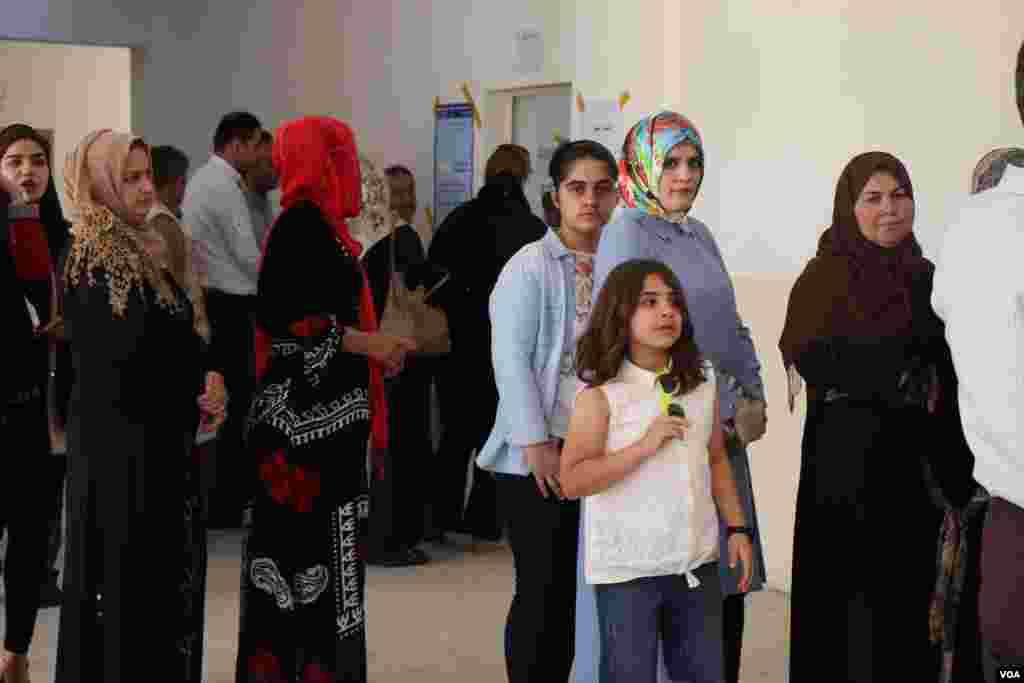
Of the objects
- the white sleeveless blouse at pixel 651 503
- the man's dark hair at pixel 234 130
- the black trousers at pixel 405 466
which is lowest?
the black trousers at pixel 405 466

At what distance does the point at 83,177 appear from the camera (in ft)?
13.7

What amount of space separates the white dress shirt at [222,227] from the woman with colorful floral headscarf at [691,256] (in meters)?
3.49

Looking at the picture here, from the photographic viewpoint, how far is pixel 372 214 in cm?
684

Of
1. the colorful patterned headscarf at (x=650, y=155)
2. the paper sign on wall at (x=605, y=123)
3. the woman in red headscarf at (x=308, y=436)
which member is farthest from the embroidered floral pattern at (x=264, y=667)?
the paper sign on wall at (x=605, y=123)

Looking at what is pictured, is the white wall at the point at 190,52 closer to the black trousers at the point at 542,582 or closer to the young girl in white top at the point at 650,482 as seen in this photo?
the black trousers at the point at 542,582

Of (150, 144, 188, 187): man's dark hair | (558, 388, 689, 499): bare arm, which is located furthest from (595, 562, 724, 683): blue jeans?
(150, 144, 188, 187): man's dark hair

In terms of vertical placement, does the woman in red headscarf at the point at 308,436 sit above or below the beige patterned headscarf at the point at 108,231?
below

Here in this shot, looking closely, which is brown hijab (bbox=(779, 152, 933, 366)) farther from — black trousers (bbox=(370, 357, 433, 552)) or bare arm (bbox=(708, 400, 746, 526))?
black trousers (bbox=(370, 357, 433, 552))

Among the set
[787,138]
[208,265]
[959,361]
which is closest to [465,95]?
[208,265]

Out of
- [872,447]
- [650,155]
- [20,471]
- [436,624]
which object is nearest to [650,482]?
[872,447]

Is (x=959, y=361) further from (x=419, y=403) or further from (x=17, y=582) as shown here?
(x=419, y=403)

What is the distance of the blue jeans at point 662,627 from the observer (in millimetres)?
3531

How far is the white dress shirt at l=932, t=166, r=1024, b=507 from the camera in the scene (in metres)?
2.33

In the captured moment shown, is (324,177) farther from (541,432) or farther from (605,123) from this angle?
(605,123)
